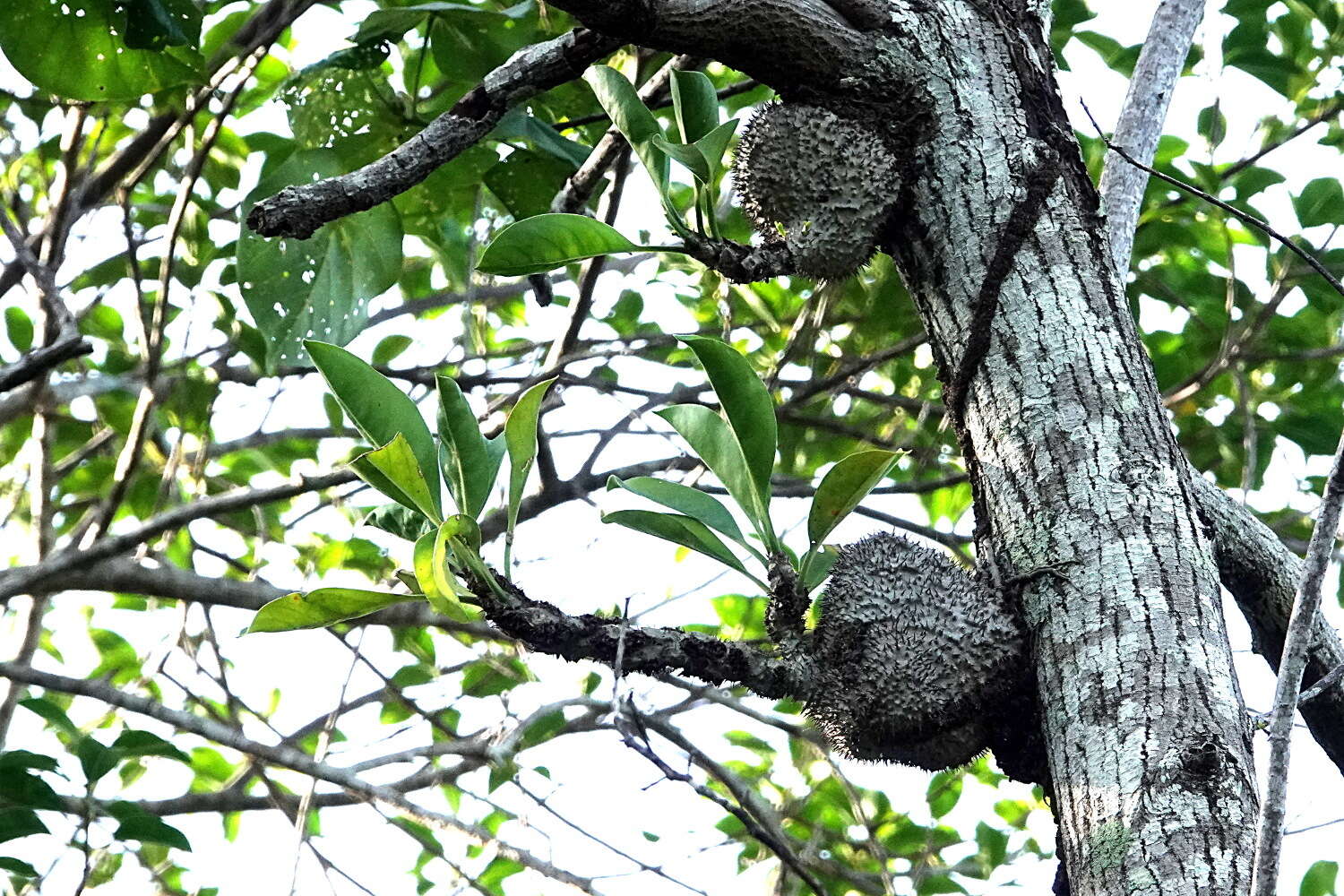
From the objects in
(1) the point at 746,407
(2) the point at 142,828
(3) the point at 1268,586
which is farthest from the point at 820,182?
(2) the point at 142,828

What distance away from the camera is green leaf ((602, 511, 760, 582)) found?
1270 mm

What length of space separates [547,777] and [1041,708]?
1771 mm

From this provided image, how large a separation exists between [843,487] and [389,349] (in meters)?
2.13

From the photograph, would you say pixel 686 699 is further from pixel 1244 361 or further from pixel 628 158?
pixel 1244 361

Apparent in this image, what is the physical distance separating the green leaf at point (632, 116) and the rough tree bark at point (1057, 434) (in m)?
0.10

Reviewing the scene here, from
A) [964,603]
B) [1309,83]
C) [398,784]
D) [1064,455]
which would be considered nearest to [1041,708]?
[964,603]

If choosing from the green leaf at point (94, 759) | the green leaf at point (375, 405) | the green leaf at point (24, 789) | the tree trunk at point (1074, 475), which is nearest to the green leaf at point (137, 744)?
the green leaf at point (94, 759)

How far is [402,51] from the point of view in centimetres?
268

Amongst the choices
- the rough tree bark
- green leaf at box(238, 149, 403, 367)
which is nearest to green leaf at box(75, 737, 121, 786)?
green leaf at box(238, 149, 403, 367)

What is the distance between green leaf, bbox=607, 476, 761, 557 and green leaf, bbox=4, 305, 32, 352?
2.18m

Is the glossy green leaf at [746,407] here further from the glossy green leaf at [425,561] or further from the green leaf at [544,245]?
the glossy green leaf at [425,561]

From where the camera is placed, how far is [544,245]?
1275mm

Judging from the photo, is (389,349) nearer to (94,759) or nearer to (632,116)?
(94,759)

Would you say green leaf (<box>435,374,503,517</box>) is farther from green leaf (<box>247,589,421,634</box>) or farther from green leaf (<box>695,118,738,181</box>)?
green leaf (<box>695,118,738,181</box>)
